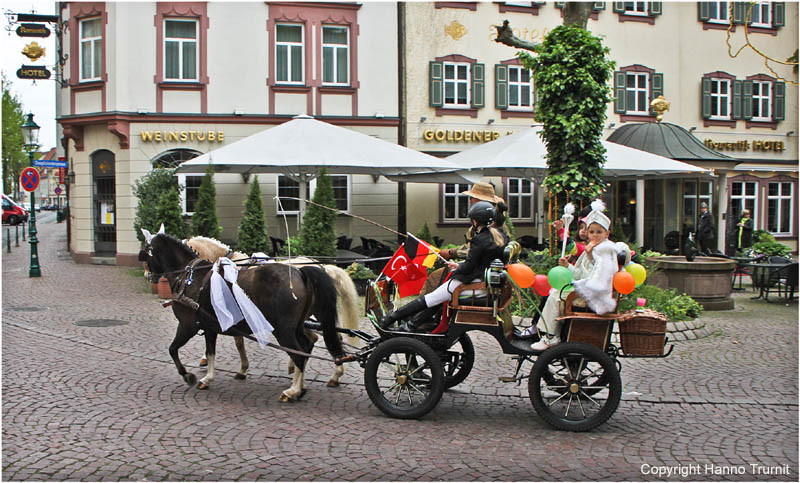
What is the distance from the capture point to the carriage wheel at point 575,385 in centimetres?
571

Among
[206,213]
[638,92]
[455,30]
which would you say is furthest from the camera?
[638,92]

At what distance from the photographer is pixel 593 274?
575cm

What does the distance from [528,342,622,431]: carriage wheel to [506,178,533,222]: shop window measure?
17000 millimetres

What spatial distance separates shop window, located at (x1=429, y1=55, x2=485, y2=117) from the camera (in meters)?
21.6

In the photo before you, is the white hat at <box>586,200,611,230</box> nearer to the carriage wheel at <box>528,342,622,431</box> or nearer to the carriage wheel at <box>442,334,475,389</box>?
the carriage wheel at <box>528,342,622,431</box>

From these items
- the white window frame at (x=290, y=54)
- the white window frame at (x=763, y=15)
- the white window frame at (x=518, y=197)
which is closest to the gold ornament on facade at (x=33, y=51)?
the white window frame at (x=290, y=54)

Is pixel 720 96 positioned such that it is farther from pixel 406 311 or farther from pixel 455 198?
pixel 406 311

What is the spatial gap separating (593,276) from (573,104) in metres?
5.89

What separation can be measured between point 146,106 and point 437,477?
1731cm

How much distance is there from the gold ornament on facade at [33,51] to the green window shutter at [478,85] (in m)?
12.8

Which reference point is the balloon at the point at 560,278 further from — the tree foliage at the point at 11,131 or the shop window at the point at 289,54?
Answer: the tree foliage at the point at 11,131

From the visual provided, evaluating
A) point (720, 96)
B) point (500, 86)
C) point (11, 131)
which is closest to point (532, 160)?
point (500, 86)

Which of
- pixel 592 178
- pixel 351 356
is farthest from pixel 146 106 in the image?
pixel 351 356

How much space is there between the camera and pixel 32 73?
19.9 meters
